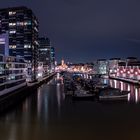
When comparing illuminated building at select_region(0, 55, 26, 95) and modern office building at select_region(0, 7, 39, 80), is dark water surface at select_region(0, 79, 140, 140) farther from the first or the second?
modern office building at select_region(0, 7, 39, 80)

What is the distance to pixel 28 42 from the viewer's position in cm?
13688

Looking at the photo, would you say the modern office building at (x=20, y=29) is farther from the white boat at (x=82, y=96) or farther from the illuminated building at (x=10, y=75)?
the white boat at (x=82, y=96)

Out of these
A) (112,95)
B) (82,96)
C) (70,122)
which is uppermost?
(112,95)

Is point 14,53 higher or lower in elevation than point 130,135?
higher

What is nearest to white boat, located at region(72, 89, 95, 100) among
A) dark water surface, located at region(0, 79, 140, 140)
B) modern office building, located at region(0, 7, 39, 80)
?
dark water surface, located at region(0, 79, 140, 140)

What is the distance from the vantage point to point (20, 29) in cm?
13725

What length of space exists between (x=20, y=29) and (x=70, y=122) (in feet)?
327

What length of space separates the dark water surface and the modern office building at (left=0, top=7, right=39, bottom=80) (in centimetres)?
8020

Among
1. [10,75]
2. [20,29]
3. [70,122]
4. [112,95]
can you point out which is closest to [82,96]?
[112,95]

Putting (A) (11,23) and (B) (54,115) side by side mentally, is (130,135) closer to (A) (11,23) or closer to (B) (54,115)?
(B) (54,115)

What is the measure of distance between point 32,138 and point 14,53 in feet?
348

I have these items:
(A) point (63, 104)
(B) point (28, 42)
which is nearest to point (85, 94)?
(A) point (63, 104)

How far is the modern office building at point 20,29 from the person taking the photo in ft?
447

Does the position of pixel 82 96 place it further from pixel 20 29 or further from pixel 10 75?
pixel 20 29
